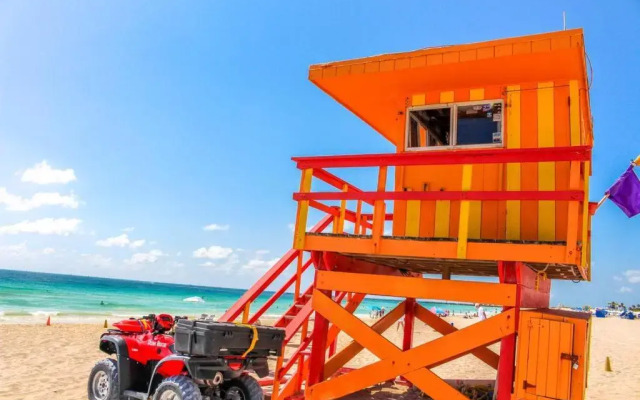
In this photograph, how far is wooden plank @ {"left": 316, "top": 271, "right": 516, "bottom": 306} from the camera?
501cm

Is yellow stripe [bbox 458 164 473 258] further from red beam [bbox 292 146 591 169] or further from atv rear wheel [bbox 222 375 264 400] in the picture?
atv rear wheel [bbox 222 375 264 400]

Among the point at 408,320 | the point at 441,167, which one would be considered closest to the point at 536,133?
the point at 441,167

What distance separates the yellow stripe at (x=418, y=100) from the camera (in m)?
6.90

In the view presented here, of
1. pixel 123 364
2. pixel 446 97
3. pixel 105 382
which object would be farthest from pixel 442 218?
pixel 105 382

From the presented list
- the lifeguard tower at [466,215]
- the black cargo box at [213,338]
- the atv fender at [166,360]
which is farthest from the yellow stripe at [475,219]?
the atv fender at [166,360]

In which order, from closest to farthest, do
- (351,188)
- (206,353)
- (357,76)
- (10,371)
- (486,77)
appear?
1. (206,353)
2. (486,77)
3. (357,76)
4. (351,188)
5. (10,371)

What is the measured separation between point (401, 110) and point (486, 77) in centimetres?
125

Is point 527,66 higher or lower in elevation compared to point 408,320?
higher

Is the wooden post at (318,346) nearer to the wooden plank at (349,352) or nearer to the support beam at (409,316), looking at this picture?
the wooden plank at (349,352)

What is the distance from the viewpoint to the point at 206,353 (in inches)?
202

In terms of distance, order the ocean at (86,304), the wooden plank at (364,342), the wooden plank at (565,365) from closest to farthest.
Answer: the wooden plank at (565,365)
the wooden plank at (364,342)
the ocean at (86,304)

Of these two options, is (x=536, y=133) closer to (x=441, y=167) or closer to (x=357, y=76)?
→ (x=441, y=167)

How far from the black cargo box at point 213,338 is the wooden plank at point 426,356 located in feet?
3.38

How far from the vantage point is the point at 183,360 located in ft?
17.4
